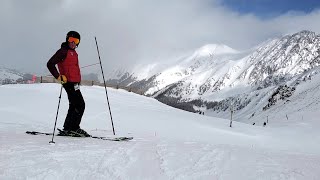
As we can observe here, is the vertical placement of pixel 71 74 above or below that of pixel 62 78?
above

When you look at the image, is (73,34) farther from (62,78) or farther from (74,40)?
(62,78)

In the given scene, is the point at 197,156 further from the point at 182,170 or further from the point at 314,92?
the point at 314,92

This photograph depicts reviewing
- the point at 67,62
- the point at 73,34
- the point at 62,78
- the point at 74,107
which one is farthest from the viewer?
the point at 74,107

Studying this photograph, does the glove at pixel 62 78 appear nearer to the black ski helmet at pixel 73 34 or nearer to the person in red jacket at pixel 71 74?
the person in red jacket at pixel 71 74

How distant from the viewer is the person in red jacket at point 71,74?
12430 mm

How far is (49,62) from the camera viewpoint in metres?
12.2

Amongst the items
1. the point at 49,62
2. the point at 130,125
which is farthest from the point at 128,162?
the point at 130,125

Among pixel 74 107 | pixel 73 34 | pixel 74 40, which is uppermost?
pixel 73 34

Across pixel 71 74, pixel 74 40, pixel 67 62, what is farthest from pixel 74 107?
pixel 74 40

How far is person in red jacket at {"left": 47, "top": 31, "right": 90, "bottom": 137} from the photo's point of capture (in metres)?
12.4

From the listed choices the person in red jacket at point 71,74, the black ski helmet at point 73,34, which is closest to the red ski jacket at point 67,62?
the person in red jacket at point 71,74

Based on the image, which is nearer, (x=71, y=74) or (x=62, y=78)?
(x=62, y=78)

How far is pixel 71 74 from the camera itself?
12758 mm

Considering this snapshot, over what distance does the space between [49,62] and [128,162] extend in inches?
202
